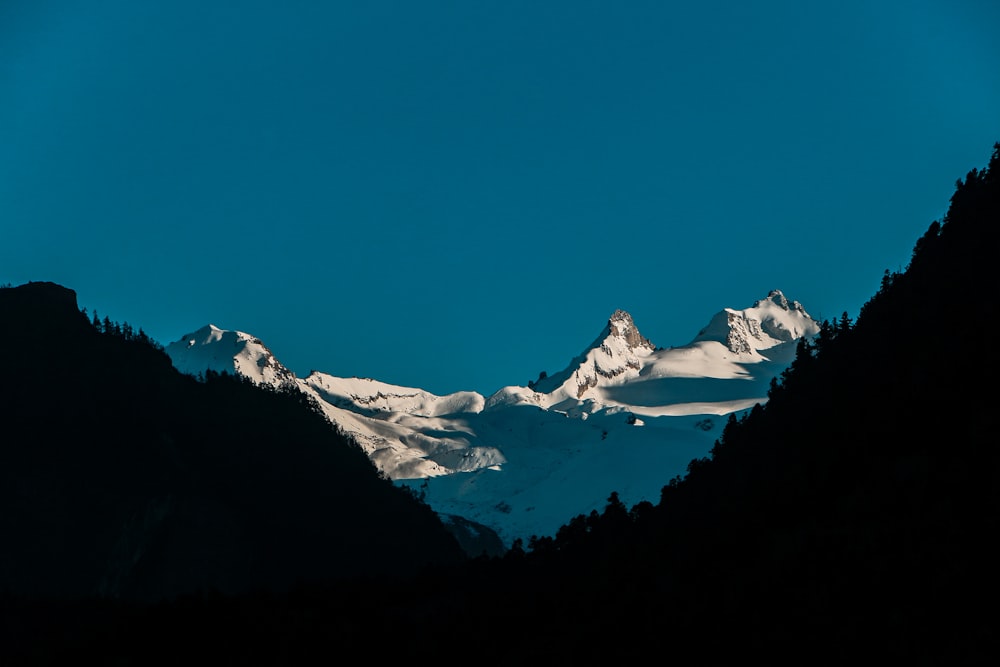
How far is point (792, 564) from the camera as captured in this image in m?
101

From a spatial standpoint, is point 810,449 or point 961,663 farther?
point 810,449

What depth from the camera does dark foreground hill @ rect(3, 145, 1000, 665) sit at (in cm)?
9231

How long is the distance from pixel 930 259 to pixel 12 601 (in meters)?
115

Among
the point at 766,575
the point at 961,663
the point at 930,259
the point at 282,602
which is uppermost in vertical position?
the point at 930,259

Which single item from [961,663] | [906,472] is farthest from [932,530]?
[961,663]

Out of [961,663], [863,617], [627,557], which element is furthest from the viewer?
[627,557]

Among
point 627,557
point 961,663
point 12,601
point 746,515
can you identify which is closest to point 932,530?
point 961,663

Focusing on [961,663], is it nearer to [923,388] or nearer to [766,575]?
[766,575]

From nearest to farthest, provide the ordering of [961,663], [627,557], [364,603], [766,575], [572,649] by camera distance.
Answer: [961,663] < [766,575] < [572,649] < [627,557] < [364,603]

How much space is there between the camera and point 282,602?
15300 cm

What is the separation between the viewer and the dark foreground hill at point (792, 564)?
92312 millimetres

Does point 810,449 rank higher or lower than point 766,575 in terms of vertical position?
higher

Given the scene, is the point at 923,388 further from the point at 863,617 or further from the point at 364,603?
the point at 364,603

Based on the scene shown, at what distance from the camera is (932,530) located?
95812 millimetres
